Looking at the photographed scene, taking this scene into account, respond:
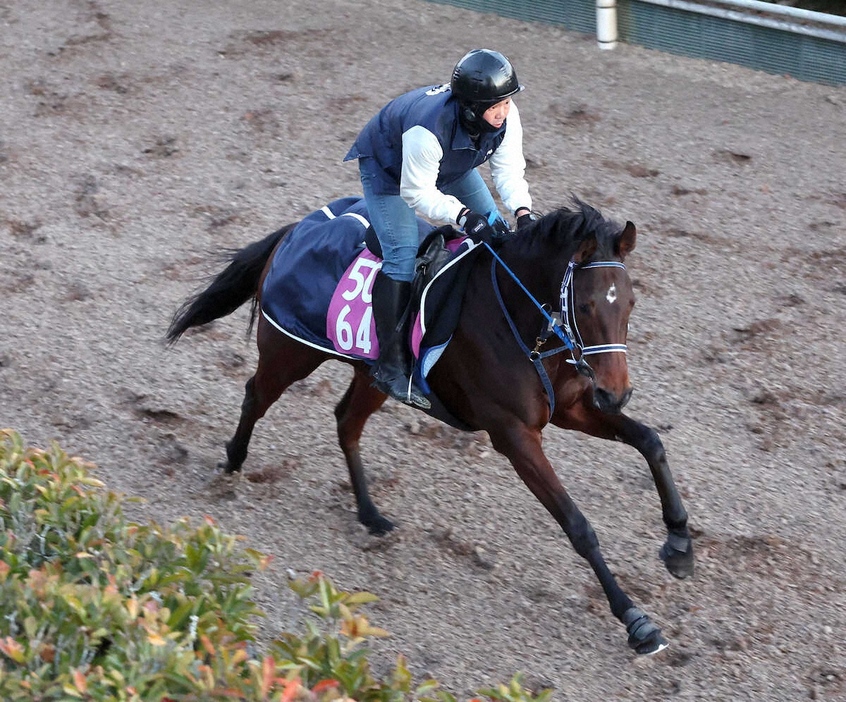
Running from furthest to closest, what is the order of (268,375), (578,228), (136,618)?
(268,375) < (578,228) < (136,618)

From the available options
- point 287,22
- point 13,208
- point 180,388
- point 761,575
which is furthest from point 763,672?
point 287,22

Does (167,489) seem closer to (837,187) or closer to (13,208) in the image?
(13,208)

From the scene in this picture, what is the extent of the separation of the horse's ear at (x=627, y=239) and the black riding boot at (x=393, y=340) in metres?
0.99

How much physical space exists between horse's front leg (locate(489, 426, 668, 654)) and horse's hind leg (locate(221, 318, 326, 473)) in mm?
1162

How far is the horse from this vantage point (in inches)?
157

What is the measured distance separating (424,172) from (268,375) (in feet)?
4.80

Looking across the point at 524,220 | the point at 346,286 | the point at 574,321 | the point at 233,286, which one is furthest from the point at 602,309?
the point at 233,286

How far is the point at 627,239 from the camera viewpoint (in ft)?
13.3

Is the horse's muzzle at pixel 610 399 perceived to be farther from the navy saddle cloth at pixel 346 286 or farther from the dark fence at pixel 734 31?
the dark fence at pixel 734 31

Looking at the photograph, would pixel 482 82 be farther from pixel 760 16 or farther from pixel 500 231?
pixel 760 16

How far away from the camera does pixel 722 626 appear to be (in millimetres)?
4402

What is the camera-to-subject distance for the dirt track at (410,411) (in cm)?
453

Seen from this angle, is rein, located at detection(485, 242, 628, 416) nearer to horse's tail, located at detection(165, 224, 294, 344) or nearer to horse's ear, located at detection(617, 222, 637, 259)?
horse's ear, located at detection(617, 222, 637, 259)

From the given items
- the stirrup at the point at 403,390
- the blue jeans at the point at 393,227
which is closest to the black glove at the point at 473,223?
the blue jeans at the point at 393,227
